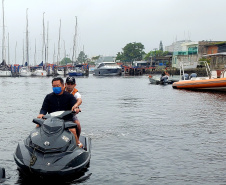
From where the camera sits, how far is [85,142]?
28.4ft

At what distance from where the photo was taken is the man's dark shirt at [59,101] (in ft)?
26.1

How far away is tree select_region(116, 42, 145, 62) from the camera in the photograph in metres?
170

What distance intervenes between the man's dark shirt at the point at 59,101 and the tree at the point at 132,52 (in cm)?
16165

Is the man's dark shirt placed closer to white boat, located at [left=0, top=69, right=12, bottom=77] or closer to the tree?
white boat, located at [left=0, top=69, right=12, bottom=77]

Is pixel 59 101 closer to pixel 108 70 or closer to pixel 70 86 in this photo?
pixel 70 86

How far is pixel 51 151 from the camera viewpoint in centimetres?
684

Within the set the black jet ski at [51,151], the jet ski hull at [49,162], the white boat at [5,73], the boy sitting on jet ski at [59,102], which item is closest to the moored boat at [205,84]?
the boy sitting on jet ski at [59,102]

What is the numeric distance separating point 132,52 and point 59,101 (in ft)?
537

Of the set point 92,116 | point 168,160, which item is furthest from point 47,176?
point 92,116

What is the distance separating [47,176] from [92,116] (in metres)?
11.4

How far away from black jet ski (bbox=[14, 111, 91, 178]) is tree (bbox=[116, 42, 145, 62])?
6397 inches

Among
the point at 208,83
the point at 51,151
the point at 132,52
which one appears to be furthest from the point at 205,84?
the point at 132,52

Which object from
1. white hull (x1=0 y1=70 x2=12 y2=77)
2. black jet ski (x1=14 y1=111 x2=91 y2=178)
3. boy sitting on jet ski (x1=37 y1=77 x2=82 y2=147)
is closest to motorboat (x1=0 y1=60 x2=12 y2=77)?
white hull (x1=0 y1=70 x2=12 y2=77)

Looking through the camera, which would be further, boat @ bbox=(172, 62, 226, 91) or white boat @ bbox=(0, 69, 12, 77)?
white boat @ bbox=(0, 69, 12, 77)
